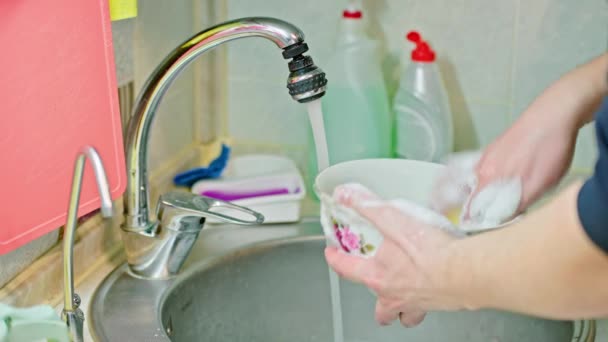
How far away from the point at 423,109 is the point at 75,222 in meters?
0.64

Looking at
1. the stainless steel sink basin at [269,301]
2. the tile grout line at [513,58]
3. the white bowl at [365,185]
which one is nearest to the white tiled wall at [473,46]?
the tile grout line at [513,58]

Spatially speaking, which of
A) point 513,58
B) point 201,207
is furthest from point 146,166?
point 513,58

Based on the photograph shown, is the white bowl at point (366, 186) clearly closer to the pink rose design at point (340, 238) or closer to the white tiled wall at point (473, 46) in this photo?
the pink rose design at point (340, 238)

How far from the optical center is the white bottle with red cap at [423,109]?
4.13ft

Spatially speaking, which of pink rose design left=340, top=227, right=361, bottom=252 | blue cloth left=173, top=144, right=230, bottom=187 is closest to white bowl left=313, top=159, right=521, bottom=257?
pink rose design left=340, top=227, right=361, bottom=252

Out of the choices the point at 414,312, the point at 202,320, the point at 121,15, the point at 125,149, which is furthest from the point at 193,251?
the point at 414,312

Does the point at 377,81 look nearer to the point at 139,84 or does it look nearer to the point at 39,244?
the point at 139,84

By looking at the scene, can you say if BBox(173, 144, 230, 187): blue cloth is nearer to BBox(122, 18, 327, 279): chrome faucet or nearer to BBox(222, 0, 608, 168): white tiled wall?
BBox(222, 0, 608, 168): white tiled wall

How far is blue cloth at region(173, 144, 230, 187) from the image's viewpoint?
1321 mm

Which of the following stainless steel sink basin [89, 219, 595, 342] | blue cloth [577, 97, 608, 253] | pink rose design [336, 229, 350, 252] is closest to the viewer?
blue cloth [577, 97, 608, 253]

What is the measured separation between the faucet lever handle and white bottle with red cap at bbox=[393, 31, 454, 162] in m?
0.33

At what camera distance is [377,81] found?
128cm

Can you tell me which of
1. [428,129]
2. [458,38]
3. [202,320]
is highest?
[458,38]

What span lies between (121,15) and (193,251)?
344mm
